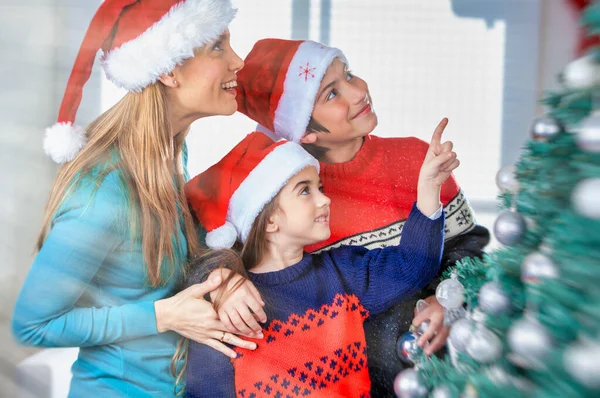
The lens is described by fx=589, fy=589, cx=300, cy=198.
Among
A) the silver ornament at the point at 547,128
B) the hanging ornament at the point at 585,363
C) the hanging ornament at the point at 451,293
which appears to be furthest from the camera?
the hanging ornament at the point at 451,293

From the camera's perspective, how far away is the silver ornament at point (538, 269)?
19.3 inches

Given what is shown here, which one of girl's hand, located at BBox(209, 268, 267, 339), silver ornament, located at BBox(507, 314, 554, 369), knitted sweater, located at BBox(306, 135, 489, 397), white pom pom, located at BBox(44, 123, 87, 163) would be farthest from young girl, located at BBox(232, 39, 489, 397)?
silver ornament, located at BBox(507, 314, 554, 369)

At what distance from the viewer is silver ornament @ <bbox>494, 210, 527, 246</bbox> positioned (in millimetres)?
571

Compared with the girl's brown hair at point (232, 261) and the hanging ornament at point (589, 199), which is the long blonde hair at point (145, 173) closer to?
the girl's brown hair at point (232, 261)

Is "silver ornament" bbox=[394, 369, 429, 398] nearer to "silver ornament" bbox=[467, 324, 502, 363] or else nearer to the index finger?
"silver ornament" bbox=[467, 324, 502, 363]

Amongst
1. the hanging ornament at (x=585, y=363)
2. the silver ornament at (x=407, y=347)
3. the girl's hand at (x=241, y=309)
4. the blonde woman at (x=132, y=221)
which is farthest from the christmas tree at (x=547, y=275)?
the blonde woman at (x=132, y=221)

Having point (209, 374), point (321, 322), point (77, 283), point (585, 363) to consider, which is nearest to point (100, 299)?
point (77, 283)

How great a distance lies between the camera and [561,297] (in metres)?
0.46

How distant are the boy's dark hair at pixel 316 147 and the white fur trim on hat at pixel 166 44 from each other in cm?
19

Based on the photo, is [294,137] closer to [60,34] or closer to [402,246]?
[402,246]

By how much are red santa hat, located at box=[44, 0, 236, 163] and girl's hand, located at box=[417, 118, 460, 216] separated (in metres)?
0.34

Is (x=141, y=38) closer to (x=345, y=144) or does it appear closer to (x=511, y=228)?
(x=345, y=144)

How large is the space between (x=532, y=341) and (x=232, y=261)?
0.45 meters

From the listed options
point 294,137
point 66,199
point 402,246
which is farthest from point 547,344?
point 66,199
